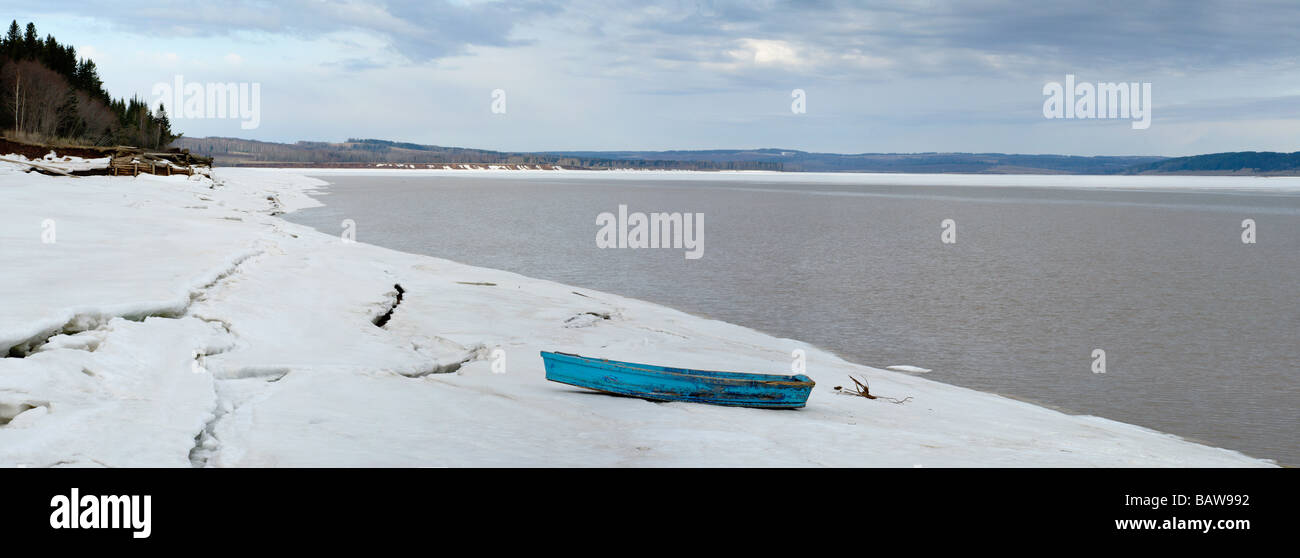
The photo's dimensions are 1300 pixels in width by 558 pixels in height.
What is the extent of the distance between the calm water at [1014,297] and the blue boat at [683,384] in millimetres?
5585

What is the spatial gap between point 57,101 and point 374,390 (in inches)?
3716

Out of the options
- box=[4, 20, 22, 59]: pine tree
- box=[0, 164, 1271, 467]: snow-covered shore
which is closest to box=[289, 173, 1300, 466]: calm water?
box=[0, 164, 1271, 467]: snow-covered shore

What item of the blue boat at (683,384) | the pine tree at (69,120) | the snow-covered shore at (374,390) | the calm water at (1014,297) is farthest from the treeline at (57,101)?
the blue boat at (683,384)

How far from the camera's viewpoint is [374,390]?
1091cm

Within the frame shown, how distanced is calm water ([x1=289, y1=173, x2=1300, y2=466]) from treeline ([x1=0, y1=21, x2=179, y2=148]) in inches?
1739

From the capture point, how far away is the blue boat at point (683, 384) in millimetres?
11859

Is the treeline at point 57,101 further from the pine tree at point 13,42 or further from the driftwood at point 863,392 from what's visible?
the driftwood at point 863,392

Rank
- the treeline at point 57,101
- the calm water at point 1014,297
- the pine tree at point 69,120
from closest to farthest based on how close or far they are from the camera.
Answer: the calm water at point 1014,297, the treeline at point 57,101, the pine tree at point 69,120

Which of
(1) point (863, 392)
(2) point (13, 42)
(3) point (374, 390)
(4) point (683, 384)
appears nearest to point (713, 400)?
(4) point (683, 384)

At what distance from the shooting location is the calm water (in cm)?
1592

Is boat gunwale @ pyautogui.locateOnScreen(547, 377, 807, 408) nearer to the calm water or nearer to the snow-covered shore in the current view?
the snow-covered shore

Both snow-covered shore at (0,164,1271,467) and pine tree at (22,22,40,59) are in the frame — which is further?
pine tree at (22,22,40,59)
